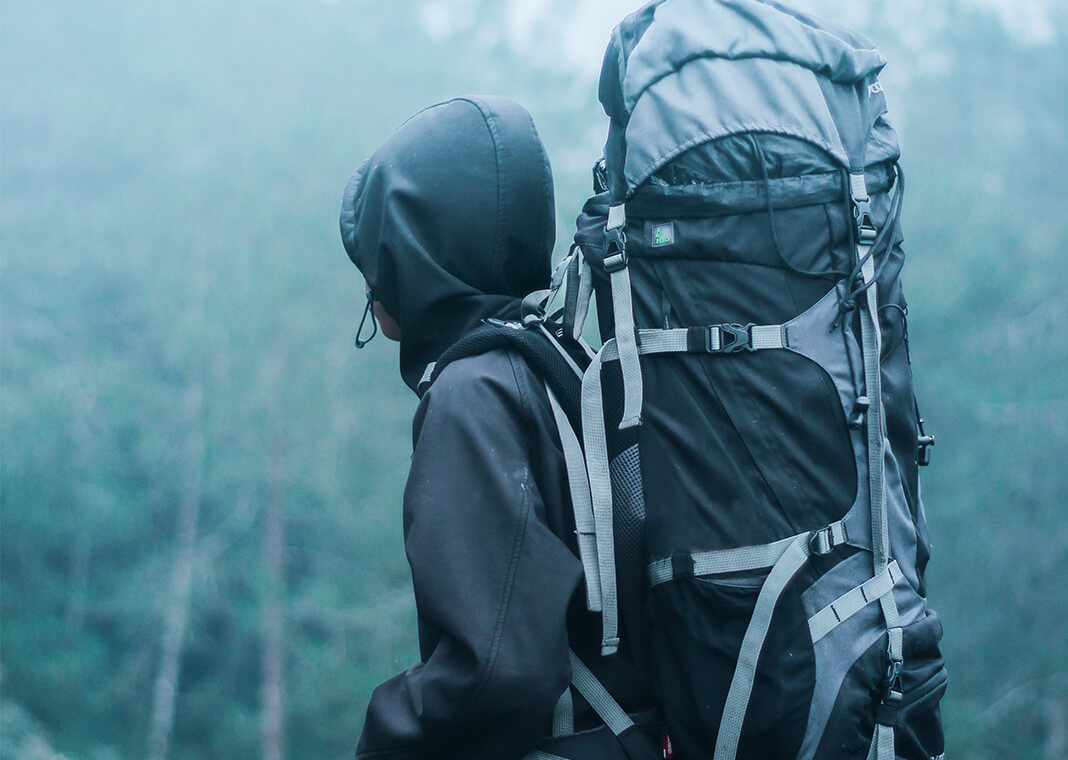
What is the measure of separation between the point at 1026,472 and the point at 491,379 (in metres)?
1.93

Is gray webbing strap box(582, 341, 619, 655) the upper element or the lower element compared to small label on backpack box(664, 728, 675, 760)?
upper

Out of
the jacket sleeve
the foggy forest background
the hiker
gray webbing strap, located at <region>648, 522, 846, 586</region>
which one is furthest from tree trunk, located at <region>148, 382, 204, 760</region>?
gray webbing strap, located at <region>648, 522, 846, 586</region>

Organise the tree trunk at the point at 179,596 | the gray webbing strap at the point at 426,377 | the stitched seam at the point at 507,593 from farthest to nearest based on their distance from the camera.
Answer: the tree trunk at the point at 179,596
the gray webbing strap at the point at 426,377
the stitched seam at the point at 507,593

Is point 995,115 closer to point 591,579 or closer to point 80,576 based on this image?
point 591,579

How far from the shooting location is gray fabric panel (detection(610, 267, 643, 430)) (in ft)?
2.92

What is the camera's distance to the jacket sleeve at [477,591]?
2.76ft

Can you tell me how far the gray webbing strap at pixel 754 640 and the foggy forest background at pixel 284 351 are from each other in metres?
1.42

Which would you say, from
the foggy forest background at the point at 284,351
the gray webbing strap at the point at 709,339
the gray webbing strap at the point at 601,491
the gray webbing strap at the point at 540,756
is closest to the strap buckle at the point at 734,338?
the gray webbing strap at the point at 709,339

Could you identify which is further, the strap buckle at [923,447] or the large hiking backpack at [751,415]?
the strap buckle at [923,447]

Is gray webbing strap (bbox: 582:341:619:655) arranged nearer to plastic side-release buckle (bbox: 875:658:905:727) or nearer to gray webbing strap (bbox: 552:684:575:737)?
gray webbing strap (bbox: 552:684:575:737)

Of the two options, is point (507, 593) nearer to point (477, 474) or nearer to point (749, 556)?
point (477, 474)

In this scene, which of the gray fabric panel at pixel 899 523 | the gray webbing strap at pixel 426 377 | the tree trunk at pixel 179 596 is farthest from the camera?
the tree trunk at pixel 179 596

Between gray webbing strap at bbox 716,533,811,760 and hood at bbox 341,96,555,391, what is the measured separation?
44 centimetres

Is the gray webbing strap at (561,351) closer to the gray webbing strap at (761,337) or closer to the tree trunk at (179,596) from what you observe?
the gray webbing strap at (761,337)
